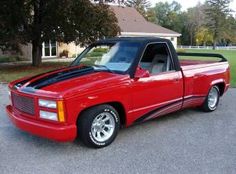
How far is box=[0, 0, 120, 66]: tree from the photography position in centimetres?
1666

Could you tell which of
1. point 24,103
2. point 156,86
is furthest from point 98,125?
point 156,86

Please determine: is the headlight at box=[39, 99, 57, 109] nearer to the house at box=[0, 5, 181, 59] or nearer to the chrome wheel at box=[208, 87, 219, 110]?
the chrome wheel at box=[208, 87, 219, 110]

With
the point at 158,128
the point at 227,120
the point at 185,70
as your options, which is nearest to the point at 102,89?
the point at 158,128

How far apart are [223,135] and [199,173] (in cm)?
176

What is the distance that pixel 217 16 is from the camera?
237 ft

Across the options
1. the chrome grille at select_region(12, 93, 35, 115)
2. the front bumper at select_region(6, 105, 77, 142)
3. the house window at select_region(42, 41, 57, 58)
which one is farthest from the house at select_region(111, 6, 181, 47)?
the front bumper at select_region(6, 105, 77, 142)

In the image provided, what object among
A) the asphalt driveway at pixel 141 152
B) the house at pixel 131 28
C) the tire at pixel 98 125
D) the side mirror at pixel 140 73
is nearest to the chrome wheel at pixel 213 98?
the asphalt driveway at pixel 141 152

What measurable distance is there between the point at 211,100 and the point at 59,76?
380 centimetres

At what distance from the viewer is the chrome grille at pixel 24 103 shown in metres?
4.86

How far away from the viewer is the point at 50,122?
470cm

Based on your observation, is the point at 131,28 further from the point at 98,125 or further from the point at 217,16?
the point at 217,16

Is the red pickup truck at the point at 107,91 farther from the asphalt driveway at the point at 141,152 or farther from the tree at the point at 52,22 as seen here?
the tree at the point at 52,22

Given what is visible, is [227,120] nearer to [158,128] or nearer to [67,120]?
[158,128]

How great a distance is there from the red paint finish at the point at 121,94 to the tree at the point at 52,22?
1127 centimetres
